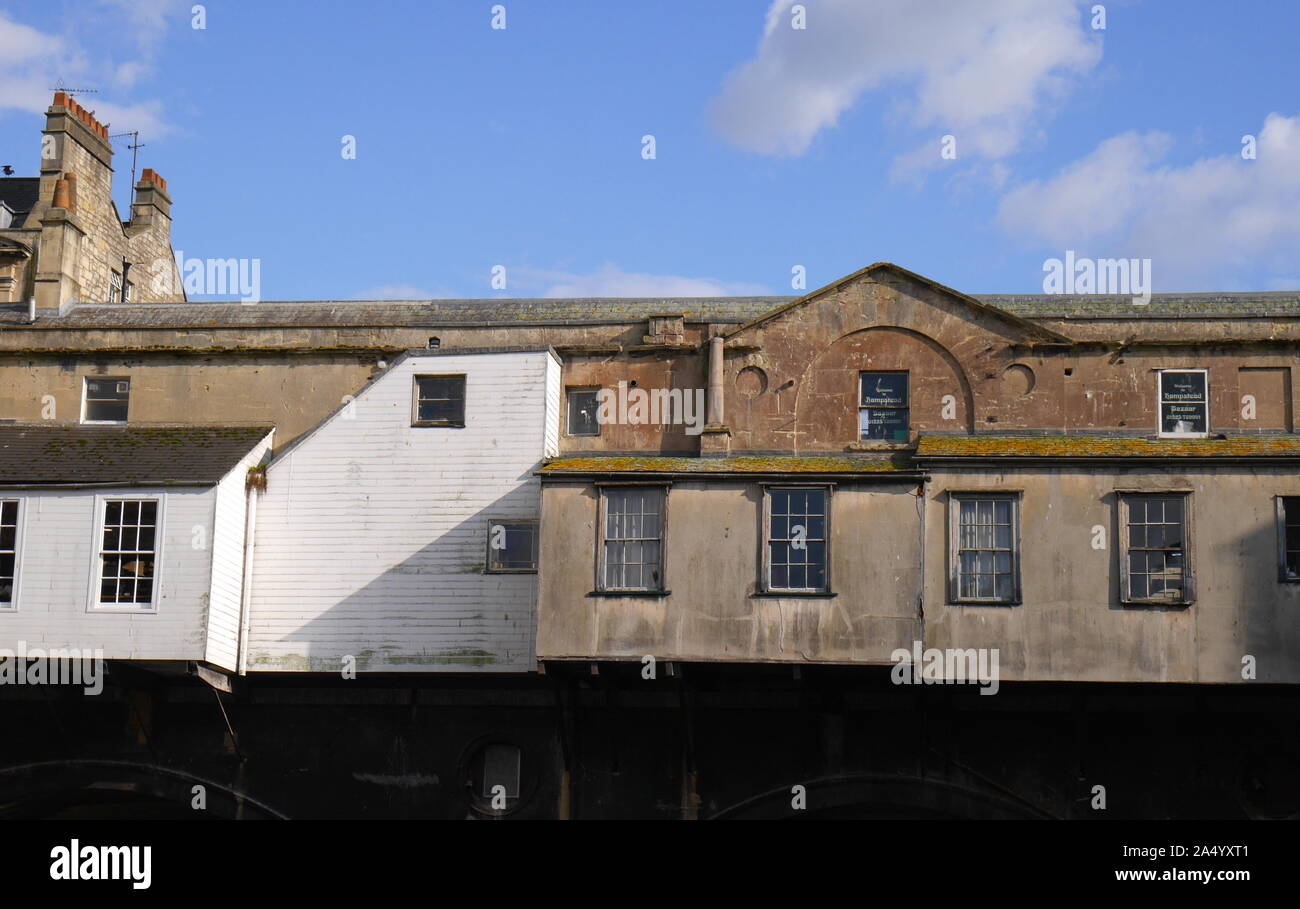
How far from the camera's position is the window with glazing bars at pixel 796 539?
3034 centimetres

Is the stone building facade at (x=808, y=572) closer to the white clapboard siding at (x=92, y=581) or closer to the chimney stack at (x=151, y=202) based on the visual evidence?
the white clapboard siding at (x=92, y=581)

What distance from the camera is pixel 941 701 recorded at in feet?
103

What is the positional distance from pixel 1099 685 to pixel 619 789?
8.60 m

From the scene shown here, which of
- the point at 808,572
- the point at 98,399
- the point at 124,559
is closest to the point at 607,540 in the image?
the point at 808,572

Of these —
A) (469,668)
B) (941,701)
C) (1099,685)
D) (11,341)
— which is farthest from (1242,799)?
(11,341)

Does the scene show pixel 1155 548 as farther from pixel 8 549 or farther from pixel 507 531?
pixel 8 549

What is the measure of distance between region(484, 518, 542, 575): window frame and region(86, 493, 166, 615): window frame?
18.9 ft

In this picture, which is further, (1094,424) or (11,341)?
(11,341)

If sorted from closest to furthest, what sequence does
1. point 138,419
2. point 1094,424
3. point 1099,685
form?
point 1099,685 < point 1094,424 < point 138,419

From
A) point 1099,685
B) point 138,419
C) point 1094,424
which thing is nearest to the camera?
point 1099,685

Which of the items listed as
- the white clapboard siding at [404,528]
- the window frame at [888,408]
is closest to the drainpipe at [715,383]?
the window frame at [888,408]

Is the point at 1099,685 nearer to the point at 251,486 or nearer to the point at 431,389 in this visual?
the point at 431,389
